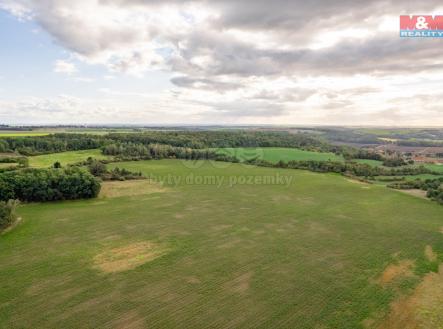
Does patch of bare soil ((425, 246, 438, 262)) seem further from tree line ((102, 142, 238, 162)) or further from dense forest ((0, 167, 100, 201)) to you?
tree line ((102, 142, 238, 162))

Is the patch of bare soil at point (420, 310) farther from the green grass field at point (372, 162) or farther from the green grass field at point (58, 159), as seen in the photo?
the green grass field at point (58, 159)

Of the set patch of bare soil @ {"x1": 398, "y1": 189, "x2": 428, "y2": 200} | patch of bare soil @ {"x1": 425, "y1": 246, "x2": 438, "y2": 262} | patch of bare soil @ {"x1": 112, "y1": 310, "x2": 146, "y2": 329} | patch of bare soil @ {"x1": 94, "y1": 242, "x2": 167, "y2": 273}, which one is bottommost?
patch of bare soil @ {"x1": 425, "y1": 246, "x2": 438, "y2": 262}

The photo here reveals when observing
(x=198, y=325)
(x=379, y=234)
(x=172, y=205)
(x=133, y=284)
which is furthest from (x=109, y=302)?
(x=379, y=234)

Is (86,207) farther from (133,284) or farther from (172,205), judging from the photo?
(133,284)

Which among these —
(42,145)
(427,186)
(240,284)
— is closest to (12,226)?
(240,284)

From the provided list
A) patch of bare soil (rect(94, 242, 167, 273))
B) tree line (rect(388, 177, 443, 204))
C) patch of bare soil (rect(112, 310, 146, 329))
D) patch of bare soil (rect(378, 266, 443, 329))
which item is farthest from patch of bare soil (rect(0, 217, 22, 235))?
tree line (rect(388, 177, 443, 204))

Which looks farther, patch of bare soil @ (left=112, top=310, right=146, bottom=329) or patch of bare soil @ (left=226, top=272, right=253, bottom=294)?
patch of bare soil @ (left=226, top=272, right=253, bottom=294)
